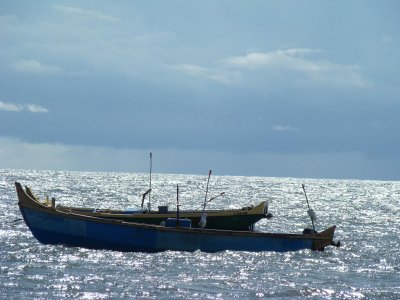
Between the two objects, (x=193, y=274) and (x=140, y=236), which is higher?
(x=140, y=236)

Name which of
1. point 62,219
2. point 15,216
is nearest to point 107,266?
point 62,219

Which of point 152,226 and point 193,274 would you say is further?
point 152,226

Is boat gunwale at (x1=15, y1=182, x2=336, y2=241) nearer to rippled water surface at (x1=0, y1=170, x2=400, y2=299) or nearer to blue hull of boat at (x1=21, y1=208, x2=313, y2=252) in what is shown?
blue hull of boat at (x1=21, y1=208, x2=313, y2=252)

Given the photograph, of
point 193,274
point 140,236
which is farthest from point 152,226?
point 193,274

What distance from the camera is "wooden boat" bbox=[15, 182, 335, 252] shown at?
3247 cm

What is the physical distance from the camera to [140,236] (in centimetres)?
3244

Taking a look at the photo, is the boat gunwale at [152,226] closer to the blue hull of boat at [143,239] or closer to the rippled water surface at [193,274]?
the blue hull of boat at [143,239]

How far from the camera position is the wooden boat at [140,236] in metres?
32.5

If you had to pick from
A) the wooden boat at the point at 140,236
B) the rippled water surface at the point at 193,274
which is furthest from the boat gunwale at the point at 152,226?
the rippled water surface at the point at 193,274

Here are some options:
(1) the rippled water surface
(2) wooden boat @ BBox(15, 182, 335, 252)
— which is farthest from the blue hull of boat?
(1) the rippled water surface

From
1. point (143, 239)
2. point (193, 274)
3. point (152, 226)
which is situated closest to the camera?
point (193, 274)

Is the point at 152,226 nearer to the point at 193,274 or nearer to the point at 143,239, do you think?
the point at 143,239

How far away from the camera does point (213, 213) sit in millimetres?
38000

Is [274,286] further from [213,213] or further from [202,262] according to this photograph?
[213,213]
